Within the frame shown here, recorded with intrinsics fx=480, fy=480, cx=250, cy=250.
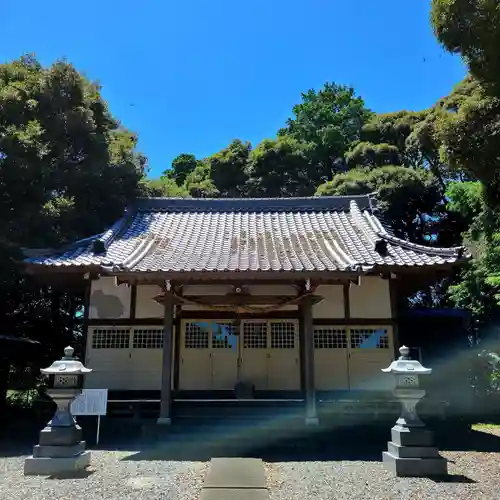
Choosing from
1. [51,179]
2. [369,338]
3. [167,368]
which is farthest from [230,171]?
[167,368]

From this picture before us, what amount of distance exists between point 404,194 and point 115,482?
20248mm

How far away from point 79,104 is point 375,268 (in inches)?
424

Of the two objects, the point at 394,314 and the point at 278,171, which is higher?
the point at 278,171

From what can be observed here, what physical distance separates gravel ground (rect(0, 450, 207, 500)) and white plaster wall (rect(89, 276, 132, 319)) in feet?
14.0

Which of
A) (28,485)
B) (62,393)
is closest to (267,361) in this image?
(62,393)

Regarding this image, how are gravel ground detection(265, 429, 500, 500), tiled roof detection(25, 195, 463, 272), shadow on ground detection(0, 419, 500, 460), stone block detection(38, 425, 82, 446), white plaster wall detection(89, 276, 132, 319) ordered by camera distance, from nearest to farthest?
gravel ground detection(265, 429, 500, 500)
stone block detection(38, 425, 82, 446)
shadow on ground detection(0, 419, 500, 460)
tiled roof detection(25, 195, 463, 272)
white plaster wall detection(89, 276, 132, 319)

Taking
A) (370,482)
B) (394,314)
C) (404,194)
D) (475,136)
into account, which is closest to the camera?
(370,482)

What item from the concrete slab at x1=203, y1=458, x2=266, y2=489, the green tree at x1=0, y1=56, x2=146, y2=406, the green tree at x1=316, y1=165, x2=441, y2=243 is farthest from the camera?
the green tree at x1=316, y1=165, x2=441, y2=243

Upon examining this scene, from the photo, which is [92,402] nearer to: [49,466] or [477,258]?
[49,466]

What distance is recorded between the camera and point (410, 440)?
260 inches

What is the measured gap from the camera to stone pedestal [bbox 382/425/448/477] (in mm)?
6375

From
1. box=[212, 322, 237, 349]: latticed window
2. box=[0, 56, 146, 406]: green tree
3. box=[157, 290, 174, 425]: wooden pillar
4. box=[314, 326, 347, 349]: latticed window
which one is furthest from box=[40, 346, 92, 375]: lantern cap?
box=[314, 326, 347, 349]: latticed window

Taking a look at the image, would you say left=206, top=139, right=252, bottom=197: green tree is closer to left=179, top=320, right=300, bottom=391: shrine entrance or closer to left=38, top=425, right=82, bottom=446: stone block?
left=179, top=320, right=300, bottom=391: shrine entrance

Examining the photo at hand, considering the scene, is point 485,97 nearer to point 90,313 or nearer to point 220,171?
point 90,313
